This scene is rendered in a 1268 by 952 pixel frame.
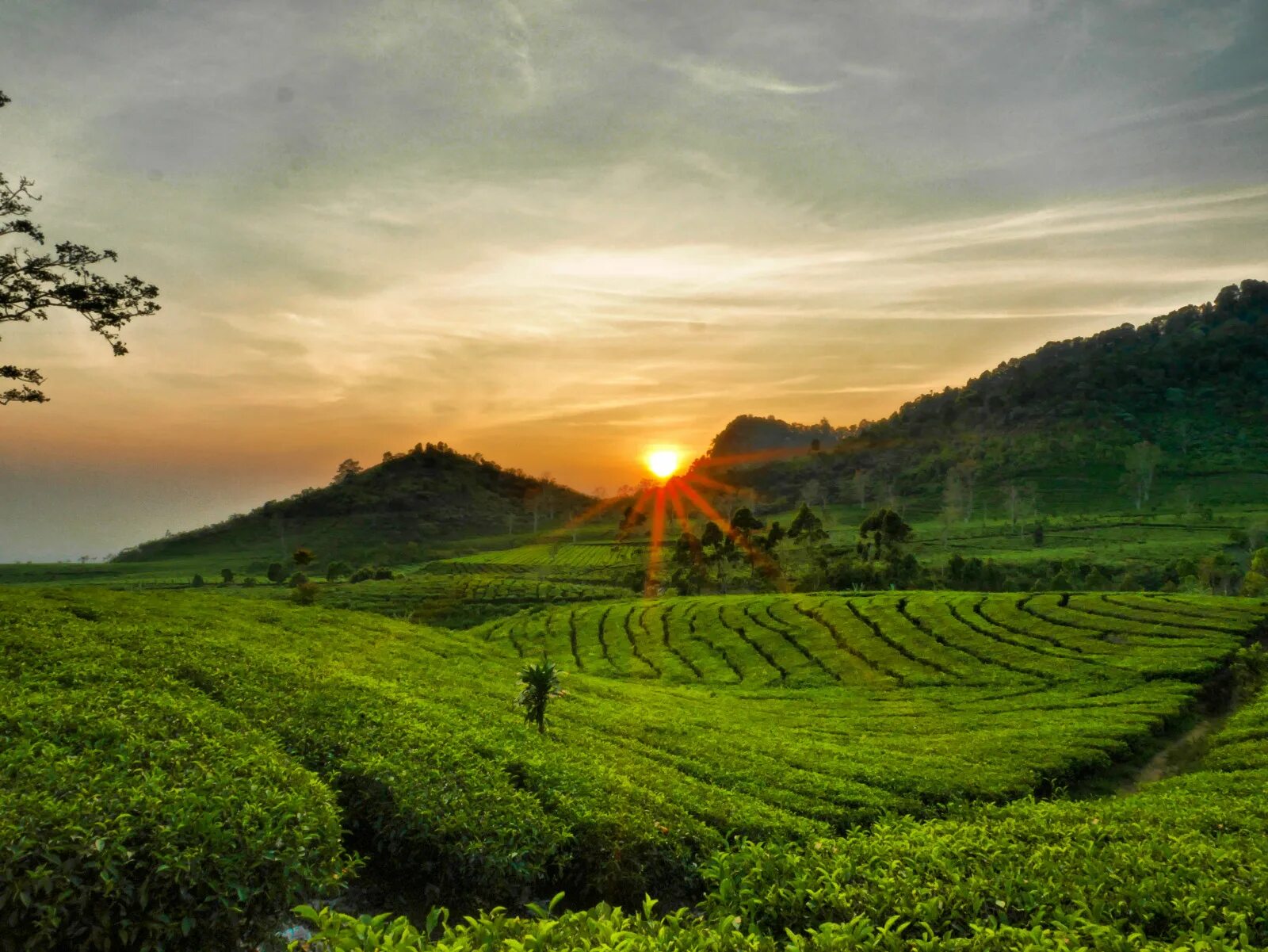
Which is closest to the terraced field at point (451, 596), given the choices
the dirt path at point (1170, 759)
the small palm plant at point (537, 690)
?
the small palm plant at point (537, 690)

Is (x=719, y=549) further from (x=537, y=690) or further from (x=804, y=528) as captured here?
(x=537, y=690)

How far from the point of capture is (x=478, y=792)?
39.2 feet

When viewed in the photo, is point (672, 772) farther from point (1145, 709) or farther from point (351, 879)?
point (1145, 709)

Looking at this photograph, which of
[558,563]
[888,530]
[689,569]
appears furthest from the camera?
[558,563]

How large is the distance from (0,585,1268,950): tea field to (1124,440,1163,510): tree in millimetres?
156017

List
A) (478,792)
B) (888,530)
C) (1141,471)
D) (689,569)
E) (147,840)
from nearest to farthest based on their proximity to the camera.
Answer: (147,840) → (478,792) → (888,530) → (689,569) → (1141,471)

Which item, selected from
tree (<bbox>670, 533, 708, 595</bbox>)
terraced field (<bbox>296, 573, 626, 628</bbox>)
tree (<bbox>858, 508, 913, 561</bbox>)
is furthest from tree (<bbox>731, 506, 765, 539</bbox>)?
terraced field (<bbox>296, 573, 626, 628</bbox>)

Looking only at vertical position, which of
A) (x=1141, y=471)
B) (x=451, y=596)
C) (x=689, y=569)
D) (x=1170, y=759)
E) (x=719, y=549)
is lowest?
(x=451, y=596)

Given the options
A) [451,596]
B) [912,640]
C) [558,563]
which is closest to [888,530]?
[912,640]

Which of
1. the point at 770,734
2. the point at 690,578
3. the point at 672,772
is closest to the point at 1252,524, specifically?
the point at 690,578

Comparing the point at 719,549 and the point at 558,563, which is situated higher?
the point at 719,549

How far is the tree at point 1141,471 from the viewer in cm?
15912

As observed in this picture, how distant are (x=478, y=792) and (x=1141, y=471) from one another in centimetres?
19110

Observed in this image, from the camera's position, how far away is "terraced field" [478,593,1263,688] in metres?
39.0
